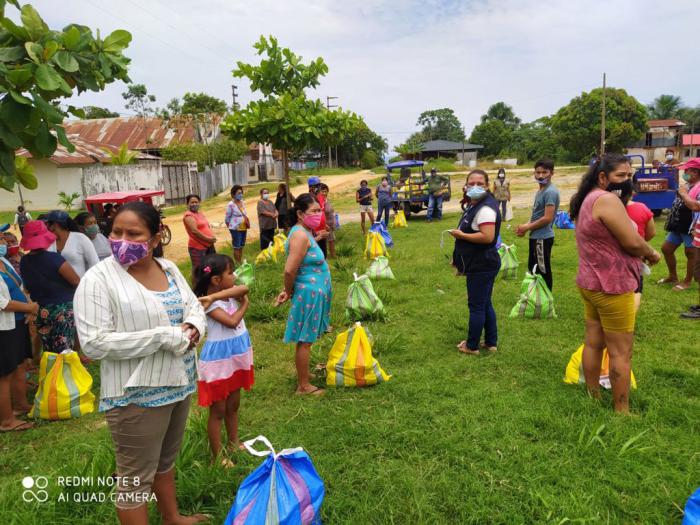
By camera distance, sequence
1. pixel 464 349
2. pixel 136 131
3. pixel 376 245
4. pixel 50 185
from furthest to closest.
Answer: pixel 136 131 < pixel 50 185 < pixel 376 245 < pixel 464 349

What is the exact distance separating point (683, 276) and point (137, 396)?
7615 millimetres

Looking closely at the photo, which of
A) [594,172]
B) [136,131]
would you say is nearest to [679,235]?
[594,172]

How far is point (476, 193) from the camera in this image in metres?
4.45

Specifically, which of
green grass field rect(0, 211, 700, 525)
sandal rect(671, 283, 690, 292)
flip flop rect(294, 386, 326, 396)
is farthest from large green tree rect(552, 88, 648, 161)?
flip flop rect(294, 386, 326, 396)

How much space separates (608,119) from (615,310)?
158 ft

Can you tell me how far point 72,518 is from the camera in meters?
2.63

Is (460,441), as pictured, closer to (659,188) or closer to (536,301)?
(536,301)

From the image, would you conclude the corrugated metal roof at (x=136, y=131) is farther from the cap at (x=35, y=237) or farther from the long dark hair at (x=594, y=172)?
the long dark hair at (x=594, y=172)

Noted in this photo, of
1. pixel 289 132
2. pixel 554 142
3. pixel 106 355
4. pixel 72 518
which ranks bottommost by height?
pixel 72 518

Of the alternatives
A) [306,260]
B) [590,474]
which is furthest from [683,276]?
[306,260]

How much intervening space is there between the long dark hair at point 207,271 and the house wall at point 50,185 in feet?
76.5

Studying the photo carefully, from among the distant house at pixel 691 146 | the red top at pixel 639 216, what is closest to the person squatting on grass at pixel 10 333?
the red top at pixel 639 216

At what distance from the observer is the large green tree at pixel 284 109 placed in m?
8.48

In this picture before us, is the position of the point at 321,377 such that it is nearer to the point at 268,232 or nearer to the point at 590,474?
the point at 590,474
